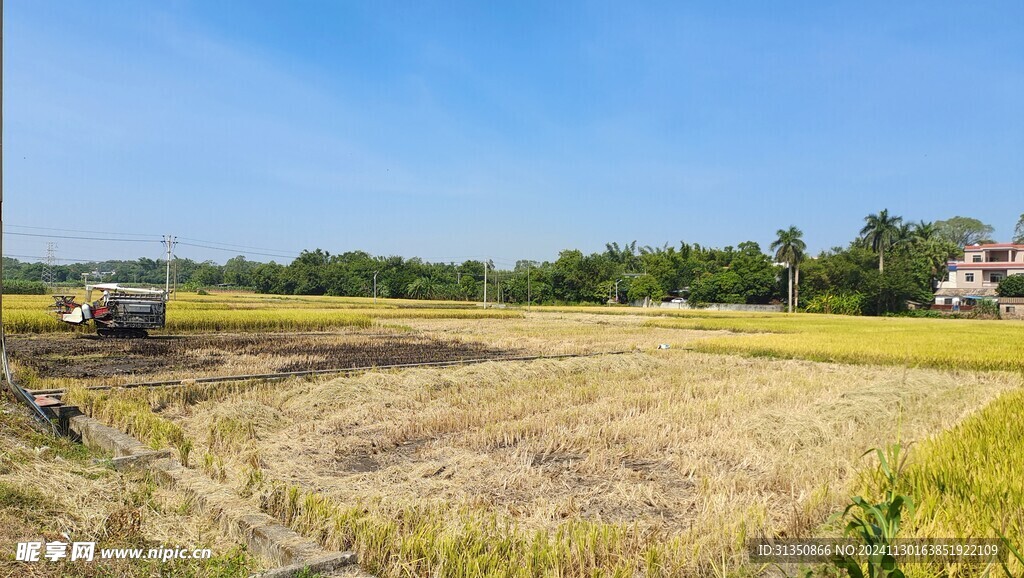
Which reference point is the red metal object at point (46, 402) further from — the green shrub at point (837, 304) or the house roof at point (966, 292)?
the house roof at point (966, 292)

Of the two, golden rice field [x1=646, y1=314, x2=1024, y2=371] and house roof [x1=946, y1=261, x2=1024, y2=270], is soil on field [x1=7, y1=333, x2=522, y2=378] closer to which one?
golden rice field [x1=646, y1=314, x2=1024, y2=371]

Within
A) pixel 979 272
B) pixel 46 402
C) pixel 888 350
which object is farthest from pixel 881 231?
pixel 46 402

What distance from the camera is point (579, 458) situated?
19.2ft

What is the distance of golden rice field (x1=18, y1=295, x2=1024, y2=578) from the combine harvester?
1050 centimetres

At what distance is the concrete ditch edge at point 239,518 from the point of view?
131 inches

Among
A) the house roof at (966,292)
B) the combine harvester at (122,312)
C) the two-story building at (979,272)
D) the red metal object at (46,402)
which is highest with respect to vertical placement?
the two-story building at (979,272)

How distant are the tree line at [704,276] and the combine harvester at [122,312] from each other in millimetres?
31807

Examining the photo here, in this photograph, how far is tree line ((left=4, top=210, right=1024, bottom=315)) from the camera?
54750 mm

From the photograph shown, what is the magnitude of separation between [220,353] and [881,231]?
68155 millimetres

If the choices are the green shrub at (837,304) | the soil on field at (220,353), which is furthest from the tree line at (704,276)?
the soil on field at (220,353)

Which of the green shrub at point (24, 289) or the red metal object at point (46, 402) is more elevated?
the green shrub at point (24, 289)

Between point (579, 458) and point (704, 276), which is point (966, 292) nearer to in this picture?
point (704, 276)

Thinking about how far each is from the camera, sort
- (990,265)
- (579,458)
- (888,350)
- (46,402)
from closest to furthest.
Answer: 1. (579,458)
2. (46,402)
3. (888,350)
4. (990,265)

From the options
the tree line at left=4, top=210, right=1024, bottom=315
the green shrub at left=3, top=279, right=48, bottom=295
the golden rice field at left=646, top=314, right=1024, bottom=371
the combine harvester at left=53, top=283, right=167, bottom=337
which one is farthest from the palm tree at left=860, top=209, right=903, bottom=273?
the green shrub at left=3, top=279, right=48, bottom=295
